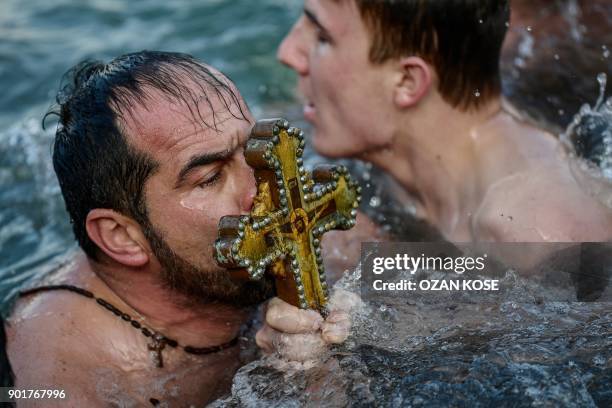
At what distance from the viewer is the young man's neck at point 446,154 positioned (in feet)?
13.2

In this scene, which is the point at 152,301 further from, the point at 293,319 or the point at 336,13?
the point at 336,13

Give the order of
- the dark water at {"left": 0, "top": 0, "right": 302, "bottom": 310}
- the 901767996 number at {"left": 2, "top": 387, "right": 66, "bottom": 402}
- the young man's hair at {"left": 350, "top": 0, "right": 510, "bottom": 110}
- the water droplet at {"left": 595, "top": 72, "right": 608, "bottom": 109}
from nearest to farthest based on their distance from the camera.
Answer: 1. the 901767996 number at {"left": 2, "top": 387, "right": 66, "bottom": 402}
2. the young man's hair at {"left": 350, "top": 0, "right": 510, "bottom": 110}
3. the water droplet at {"left": 595, "top": 72, "right": 608, "bottom": 109}
4. the dark water at {"left": 0, "top": 0, "right": 302, "bottom": 310}

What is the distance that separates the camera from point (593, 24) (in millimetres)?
5797

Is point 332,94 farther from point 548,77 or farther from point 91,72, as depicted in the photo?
point 548,77

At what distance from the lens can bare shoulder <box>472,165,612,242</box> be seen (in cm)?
345

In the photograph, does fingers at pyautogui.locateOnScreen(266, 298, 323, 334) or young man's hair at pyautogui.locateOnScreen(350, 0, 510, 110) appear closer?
fingers at pyautogui.locateOnScreen(266, 298, 323, 334)

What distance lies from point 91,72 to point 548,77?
10.9ft

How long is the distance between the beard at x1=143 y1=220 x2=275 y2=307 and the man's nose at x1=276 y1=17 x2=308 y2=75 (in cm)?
159

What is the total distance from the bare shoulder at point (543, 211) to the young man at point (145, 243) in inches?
40.3

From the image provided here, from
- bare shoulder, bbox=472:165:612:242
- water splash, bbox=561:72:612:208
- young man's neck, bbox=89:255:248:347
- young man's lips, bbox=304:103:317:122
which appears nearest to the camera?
young man's neck, bbox=89:255:248:347

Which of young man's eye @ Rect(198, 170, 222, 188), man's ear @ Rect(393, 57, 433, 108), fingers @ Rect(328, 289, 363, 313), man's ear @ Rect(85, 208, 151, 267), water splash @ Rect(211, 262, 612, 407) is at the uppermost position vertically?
man's ear @ Rect(393, 57, 433, 108)

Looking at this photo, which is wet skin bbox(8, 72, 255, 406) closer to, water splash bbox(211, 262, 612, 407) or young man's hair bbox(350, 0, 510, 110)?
water splash bbox(211, 262, 612, 407)

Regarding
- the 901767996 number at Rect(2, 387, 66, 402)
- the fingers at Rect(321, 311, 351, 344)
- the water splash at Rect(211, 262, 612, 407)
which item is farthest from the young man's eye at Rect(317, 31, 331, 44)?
the 901767996 number at Rect(2, 387, 66, 402)

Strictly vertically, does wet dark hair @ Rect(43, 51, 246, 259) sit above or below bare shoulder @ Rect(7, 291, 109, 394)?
above
